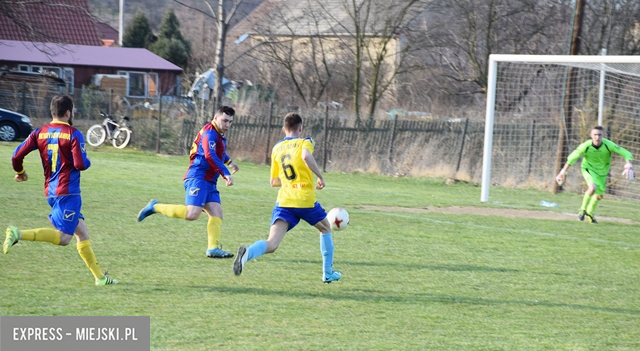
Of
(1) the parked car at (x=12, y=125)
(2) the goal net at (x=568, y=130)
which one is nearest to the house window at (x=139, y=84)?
(1) the parked car at (x=12, y=125)

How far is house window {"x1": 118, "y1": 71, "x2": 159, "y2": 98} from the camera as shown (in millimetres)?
39812

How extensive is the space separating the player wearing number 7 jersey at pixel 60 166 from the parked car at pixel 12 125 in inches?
725

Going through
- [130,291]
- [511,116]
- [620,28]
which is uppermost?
[620,28]

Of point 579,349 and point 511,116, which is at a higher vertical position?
point 511,116

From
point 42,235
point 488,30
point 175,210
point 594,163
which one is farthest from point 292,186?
point 488,30

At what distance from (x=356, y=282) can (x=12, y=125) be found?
19.4 meters

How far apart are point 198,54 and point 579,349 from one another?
142 feet

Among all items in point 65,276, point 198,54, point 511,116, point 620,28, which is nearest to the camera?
point 65,276

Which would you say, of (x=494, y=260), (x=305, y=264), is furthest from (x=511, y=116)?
(x=305, y=264)

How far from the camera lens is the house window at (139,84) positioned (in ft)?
131

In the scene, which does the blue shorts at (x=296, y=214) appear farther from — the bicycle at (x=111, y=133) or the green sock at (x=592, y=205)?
the bicycle at (x=111, y=133)

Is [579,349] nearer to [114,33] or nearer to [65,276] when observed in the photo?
[65,276]

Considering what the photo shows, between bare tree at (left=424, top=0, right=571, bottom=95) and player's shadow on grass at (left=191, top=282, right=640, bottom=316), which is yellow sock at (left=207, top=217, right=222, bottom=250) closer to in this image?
player's shadow on grass at (left=191, top=282, right=640, bottom=316)

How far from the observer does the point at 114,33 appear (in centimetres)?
5272
